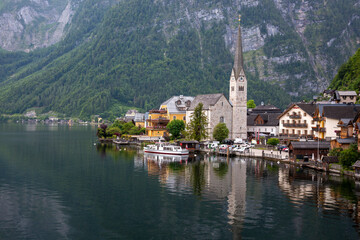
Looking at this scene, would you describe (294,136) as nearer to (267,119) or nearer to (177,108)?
(267,119)

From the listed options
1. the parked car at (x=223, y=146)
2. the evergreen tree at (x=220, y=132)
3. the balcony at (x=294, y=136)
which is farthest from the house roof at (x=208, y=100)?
the balcony at (x=294, y=136)

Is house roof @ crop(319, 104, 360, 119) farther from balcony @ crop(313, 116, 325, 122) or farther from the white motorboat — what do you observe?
the white motorboat

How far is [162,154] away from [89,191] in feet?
146

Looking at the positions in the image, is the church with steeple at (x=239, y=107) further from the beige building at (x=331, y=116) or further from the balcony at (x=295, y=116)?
the beige building at (x=331, y=116)

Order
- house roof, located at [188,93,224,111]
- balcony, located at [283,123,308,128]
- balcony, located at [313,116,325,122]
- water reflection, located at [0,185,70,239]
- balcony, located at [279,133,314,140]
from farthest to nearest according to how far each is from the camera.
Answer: house roof, located at [188,93,224,111], balcony, located at [283,123,308,128], balcony, located at [279,133,314,140], balcony, located at [313,116,325,122], water reflection, located at [0,185,70,239]

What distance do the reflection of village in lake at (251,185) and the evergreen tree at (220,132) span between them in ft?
82.3

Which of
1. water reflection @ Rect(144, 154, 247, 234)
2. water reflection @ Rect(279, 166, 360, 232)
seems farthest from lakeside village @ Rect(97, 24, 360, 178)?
water reflection @ Rect(144, 154, 247, 234)

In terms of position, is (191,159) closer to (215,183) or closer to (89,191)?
(215,183)

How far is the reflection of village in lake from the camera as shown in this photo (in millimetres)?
51331

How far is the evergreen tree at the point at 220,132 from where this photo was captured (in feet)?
389

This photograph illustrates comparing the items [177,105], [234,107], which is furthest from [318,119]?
[177,105]

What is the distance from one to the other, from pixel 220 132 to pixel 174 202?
6520cm

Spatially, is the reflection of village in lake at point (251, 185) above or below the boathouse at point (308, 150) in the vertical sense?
below

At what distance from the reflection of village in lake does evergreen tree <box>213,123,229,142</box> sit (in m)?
25.1
